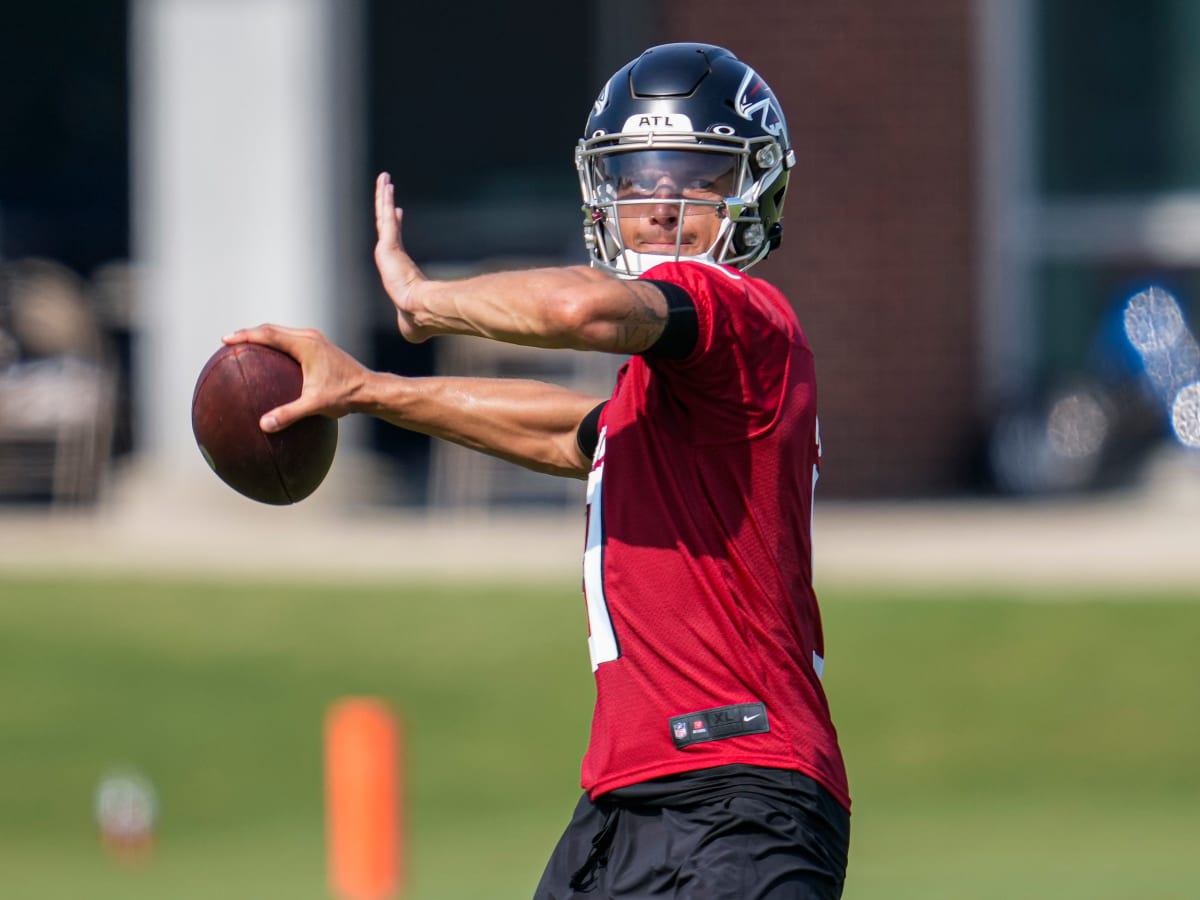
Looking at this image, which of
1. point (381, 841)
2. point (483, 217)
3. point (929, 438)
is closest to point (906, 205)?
point (929, 438)

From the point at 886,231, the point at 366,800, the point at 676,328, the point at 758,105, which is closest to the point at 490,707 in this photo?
the point at 366,800

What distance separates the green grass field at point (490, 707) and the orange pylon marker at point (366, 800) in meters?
1.26

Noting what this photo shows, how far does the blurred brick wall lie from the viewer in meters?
14.0

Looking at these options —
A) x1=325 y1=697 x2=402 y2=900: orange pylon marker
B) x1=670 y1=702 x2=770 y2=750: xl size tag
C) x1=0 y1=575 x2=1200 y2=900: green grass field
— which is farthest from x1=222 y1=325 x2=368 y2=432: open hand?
x1=0 y1=575 x2=1200 y2=900: green grass field

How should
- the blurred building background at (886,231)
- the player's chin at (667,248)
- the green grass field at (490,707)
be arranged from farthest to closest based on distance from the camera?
the blurred building background at (886,231) → the green grass field at (490,707) → the player's chin at (667,248)

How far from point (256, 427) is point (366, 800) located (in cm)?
508

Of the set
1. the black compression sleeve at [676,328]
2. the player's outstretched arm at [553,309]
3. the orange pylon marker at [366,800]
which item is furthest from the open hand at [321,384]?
the orange pylon marker at [366,800]

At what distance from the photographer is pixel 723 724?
364 cm

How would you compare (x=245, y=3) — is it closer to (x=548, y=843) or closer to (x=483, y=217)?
(x=483, y=217)

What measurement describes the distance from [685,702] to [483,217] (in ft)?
40.3

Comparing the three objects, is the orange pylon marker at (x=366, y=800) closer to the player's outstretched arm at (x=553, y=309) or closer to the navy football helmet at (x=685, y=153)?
the navy football helmet at (x=685, y=153)

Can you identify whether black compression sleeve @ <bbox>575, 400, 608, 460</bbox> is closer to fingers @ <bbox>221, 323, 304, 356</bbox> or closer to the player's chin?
the player's chin

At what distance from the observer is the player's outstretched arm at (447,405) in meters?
3.75

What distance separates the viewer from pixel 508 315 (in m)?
3.31
